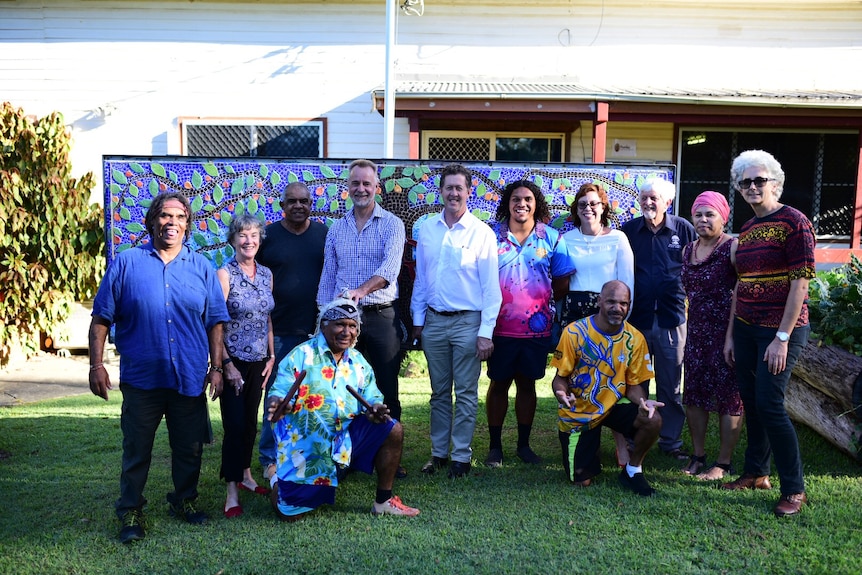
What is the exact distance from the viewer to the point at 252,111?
409 inches

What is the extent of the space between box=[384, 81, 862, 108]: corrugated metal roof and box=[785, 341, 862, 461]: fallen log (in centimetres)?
490

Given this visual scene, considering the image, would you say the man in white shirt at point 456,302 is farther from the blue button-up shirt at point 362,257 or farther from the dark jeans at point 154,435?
the dark jeans at point 154,435

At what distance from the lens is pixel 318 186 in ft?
17.8

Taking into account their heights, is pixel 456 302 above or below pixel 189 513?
above

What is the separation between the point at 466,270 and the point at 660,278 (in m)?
1.33

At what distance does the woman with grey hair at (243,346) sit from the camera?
13.5 feet

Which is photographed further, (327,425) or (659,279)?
(659,279)

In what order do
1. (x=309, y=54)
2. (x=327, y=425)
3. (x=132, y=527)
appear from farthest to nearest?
(x=309, y=54), (x=327, y=425), (x=132, y=527)

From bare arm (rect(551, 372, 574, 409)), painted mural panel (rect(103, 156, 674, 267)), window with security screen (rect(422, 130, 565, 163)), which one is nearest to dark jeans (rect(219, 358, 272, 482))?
painted mural panel (rect(103, 156, 674, 267))

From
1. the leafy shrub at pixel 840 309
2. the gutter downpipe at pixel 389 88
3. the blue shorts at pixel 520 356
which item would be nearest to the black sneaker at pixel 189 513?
the blue shorts at pixel 520 356

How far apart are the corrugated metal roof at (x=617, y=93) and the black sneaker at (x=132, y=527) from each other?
6.52 meters

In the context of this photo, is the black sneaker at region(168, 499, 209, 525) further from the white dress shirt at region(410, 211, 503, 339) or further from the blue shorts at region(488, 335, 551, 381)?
the blue shorts at region(488, 335, 551, 381)

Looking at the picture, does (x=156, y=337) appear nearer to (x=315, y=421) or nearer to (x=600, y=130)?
(x=315, y=421)

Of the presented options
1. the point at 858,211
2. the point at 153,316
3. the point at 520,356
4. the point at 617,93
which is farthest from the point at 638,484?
the point at 858,211
